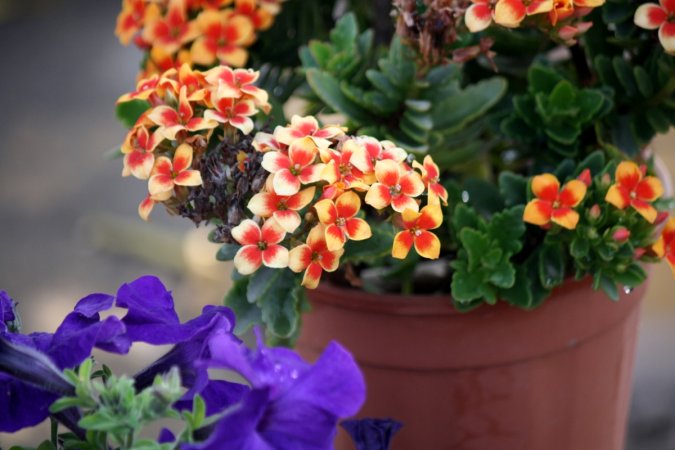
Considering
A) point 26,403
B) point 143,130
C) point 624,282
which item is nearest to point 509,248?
point 624,282

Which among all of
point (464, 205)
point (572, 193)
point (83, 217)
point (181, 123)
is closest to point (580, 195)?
point (572, 193)

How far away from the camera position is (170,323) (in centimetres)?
64

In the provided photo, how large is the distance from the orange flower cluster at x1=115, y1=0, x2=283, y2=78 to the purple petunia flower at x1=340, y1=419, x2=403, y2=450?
440 mm

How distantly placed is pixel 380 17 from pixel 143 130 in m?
0.49

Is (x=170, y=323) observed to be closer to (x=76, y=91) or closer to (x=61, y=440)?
(x=61, y=440)

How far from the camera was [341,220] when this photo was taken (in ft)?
2.27

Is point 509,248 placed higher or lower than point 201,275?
higher

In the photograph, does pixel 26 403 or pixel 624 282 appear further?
pixel 624 282

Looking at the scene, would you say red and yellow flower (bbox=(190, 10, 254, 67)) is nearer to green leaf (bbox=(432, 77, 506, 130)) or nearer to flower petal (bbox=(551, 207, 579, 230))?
green leaf (bbox=(432, 77, 506, 130))

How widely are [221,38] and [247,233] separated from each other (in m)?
0.35

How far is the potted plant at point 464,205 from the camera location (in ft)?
2.46

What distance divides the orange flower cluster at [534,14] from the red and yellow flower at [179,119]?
0.24 metres

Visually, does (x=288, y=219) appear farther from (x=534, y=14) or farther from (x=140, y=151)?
(x=534, y=14)

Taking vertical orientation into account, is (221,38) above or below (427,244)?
above
